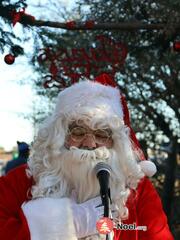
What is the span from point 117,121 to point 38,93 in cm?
712

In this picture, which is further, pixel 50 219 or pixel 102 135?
pixel 102 135

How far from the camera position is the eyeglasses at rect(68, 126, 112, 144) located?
2.74 meters

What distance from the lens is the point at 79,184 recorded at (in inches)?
107

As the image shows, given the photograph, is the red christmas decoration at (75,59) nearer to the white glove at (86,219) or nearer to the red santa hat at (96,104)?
the red santa hat at (96,104)

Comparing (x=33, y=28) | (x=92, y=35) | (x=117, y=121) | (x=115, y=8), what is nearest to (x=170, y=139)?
(x=92, y=35)

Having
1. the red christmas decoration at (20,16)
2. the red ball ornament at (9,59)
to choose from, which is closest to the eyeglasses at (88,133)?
the red christmas decoration at (20,16)


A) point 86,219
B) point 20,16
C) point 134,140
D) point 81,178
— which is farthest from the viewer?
point 20,16

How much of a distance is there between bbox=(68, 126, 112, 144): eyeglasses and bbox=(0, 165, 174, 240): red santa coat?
0.97ft

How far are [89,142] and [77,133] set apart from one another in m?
0.08

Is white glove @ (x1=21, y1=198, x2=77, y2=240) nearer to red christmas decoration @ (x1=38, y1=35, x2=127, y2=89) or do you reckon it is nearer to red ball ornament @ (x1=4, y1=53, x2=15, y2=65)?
red ball ornament @ (x1=4, y1=53, x2=15, y2=65)

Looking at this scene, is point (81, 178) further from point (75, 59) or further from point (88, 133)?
point (75, 59)

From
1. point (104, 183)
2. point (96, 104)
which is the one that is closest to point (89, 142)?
point (96, 104)

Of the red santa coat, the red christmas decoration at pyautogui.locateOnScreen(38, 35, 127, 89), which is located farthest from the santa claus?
the red christmas decoration at pyautogui.locateOnScreen(38, 35, 127, 89)

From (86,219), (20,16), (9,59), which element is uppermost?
(20,16)
